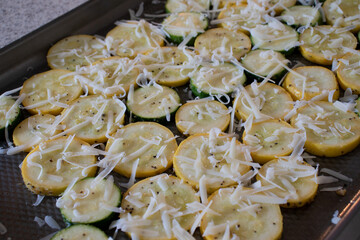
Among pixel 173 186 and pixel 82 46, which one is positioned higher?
pixel 82 46

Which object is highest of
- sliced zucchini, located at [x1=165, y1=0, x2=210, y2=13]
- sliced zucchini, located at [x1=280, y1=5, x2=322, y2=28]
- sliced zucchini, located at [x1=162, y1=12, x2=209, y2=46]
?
sliced zucchini, located at [x1=165, y1=0, x2=210, y2=13]

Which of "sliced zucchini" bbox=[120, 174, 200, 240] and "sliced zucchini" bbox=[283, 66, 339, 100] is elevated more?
"sliced zucchini" bbox=[283, 66, 339, 100]

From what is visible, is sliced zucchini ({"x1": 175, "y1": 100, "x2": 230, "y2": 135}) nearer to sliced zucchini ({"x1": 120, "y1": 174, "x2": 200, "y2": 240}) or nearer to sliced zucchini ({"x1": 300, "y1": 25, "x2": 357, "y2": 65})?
sliced zucchini ({"x1": 120, "y1": 174, "x2": 200, "y2": 240})

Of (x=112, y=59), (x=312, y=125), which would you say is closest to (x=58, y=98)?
(x=112, y=59)

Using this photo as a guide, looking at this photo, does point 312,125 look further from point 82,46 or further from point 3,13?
point 3,13

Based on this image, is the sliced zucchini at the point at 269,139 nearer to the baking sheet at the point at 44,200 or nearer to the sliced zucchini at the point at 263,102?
the sliced zucchini at the point at 263,102

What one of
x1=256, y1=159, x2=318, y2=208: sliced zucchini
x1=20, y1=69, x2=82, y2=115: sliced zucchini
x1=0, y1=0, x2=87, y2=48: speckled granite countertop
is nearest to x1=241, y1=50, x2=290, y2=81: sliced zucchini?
x1=256, y1=159, x2=318, y2=208: sliced zucchini
